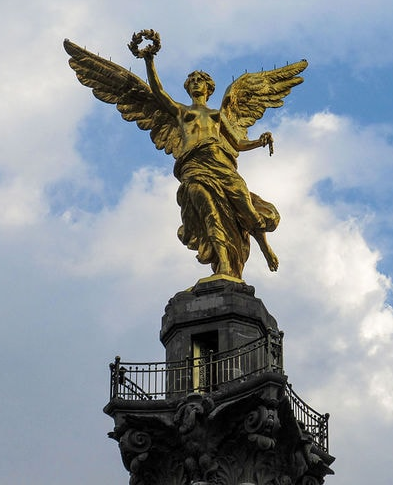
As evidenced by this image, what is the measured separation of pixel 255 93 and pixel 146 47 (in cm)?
448

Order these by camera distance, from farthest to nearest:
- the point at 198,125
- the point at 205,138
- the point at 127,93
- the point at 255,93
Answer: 1. the point at 255,93
2. the point at 127,93
3. the point at 198,125
4. the point at 205,138

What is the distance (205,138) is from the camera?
40594 mm

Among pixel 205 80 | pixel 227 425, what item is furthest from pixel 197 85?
pixel 227 425

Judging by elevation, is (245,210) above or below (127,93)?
below

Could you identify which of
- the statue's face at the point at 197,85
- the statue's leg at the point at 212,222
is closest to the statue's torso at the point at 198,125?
the statue's face at the point at 197,85

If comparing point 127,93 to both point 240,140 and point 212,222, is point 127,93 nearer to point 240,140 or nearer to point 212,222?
point 240,140

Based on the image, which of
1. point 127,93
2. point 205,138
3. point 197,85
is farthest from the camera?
point 127,93

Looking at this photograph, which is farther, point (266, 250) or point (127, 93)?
point (127, 93)

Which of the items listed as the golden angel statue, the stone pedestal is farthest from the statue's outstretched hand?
the stone pedestal

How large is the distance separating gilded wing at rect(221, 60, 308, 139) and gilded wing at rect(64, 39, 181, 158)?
6.03 feet

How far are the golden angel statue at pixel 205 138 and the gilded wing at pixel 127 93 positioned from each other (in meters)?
0.03

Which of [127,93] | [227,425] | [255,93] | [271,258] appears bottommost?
[227,425]

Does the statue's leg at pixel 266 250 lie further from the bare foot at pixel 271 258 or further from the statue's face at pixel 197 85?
the statue's face at pixel 197 85

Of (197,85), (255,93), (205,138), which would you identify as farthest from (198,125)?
(255,93)
